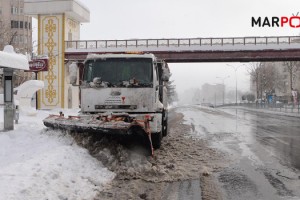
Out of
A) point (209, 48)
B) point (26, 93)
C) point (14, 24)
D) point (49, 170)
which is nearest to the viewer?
point (49, 170)

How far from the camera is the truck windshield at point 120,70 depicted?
11.0 metres

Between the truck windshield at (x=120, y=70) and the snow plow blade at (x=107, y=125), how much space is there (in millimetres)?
1125

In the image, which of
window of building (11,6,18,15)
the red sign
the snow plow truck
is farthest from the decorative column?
window of building (11,6,18,15)

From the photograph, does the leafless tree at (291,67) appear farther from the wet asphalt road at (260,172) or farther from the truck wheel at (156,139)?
the truck wheel at (156,139)

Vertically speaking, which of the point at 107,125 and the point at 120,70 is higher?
the point at 120,70

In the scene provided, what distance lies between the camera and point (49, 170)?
7211 mm

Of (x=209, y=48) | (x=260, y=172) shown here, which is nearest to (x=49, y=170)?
(x=260, y=172)

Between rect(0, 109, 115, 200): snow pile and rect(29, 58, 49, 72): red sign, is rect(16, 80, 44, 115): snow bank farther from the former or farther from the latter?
rect(0, 109, 115, 200): snow pile

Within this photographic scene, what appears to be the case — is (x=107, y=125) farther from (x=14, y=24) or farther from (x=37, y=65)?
(x=14, y=24)

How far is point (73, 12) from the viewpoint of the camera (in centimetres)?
4119

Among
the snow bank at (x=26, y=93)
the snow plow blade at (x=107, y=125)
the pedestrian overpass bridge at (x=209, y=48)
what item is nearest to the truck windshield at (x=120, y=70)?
the snow plow blade at (x=107, y=125)

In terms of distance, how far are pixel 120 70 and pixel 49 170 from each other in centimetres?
464

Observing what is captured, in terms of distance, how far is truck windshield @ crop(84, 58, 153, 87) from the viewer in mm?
10977

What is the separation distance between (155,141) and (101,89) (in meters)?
2.28
